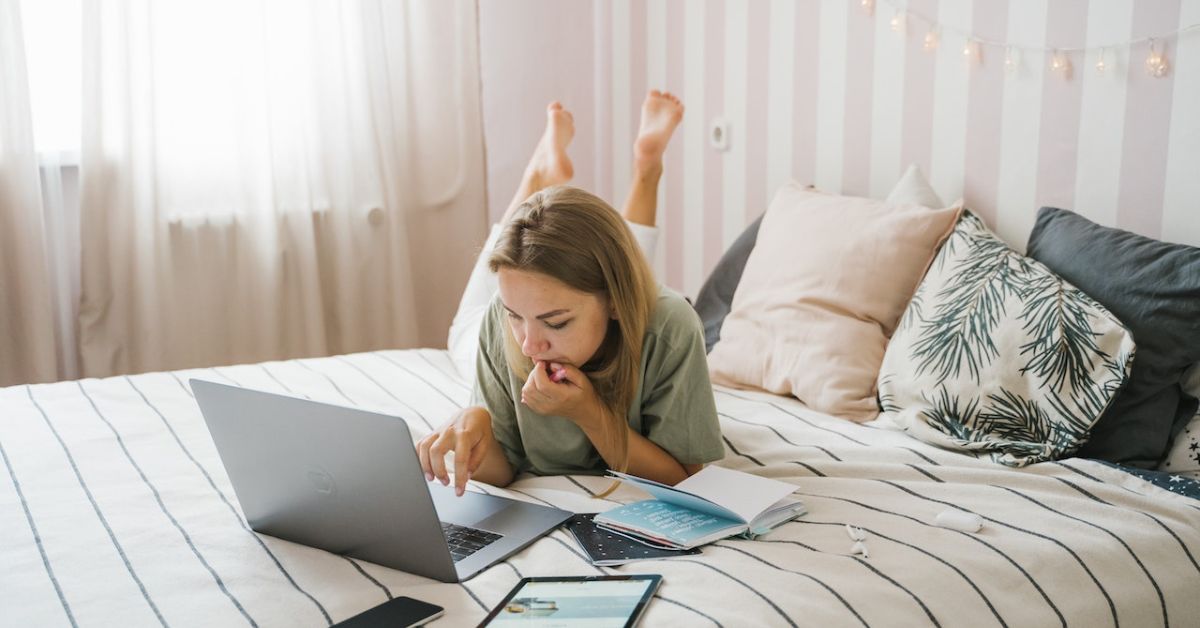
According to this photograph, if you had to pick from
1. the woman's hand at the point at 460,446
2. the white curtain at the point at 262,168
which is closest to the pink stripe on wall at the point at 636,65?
the white curtain at the point at 262,168

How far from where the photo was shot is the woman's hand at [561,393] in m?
1.50

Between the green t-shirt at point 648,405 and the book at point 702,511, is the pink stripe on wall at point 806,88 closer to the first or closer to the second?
the green t-shirt at point 648,405

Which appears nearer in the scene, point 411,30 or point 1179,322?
point 1179,322

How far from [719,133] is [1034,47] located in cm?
97

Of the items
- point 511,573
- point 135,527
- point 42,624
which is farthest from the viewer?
point 135,527

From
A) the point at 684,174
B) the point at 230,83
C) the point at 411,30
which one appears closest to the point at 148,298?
the point at 230,83

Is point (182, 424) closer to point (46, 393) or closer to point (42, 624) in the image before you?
point (46, 393)

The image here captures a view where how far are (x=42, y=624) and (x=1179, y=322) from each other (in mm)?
1573

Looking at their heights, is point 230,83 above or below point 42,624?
above

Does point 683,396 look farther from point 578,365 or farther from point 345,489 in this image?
point 345,489

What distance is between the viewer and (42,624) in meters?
1.14

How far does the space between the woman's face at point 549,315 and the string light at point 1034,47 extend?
1.06 meters

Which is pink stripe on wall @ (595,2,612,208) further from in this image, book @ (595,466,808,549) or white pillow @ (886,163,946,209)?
book @ (595,466,808,549)

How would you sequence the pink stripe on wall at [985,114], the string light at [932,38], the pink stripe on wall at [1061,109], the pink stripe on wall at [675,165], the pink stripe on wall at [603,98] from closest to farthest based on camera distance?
1. the pink stripe on wall at [1061,109]
2. the pink stripe on wall at [985,114]
3. the string light at [932,38]
4. the pink stripe on wall at [675,165]
5. the pink stripe on wall at [603,98]
